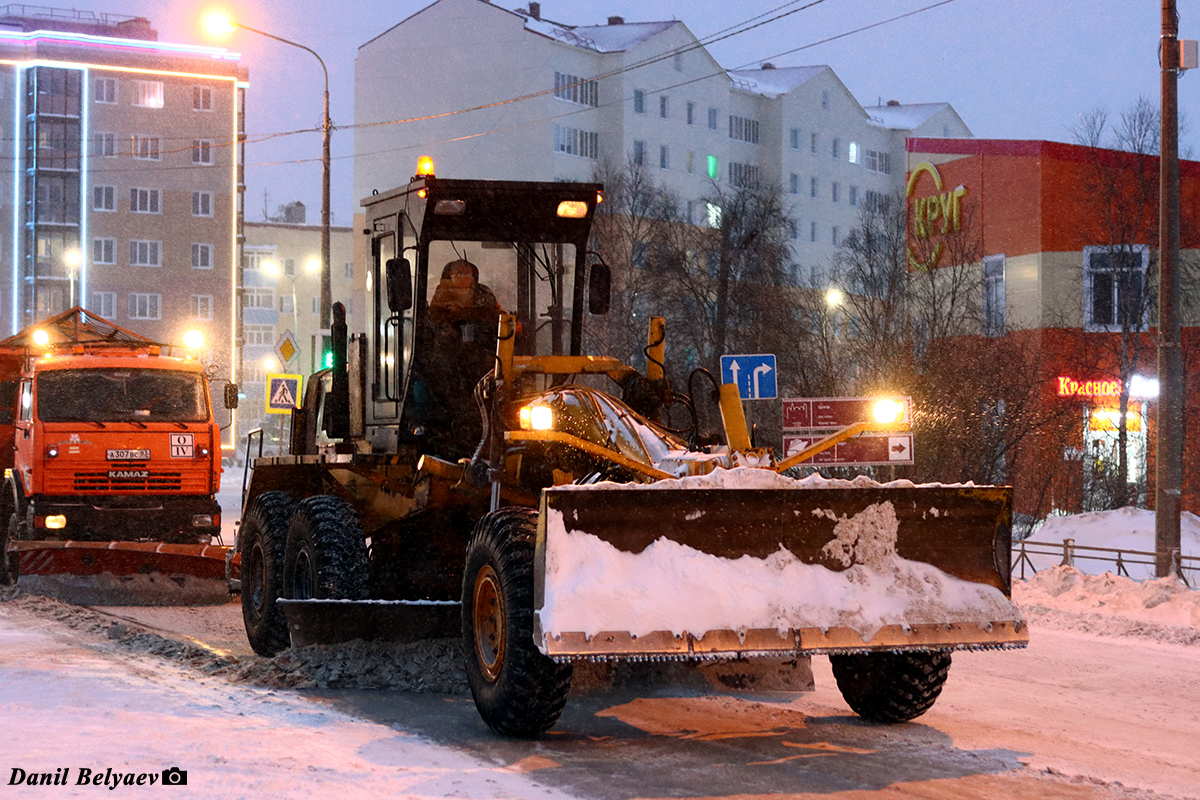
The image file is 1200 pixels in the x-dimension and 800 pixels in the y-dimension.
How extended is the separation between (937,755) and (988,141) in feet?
95.7

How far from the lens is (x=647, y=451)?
27.1ft

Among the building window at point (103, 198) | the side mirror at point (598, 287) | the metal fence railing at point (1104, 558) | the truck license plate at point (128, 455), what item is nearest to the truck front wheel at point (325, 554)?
the side mirror at point (598, 287)

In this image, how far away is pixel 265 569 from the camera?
1080 centimetres

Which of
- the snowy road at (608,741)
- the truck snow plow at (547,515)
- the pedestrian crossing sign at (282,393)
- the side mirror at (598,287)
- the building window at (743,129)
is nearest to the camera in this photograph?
the snowy road at (608,741)

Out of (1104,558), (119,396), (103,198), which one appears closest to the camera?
(119,396)

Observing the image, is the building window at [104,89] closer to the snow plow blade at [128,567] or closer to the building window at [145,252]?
the building window at [145,252]

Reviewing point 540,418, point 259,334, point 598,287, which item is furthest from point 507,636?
point 259,334

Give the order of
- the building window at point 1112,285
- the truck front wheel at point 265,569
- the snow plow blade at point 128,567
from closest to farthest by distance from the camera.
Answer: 1. the truck front wheel at point 265,569
2. the snow plow blade at point 128,567
3. the building window at point 1112,285

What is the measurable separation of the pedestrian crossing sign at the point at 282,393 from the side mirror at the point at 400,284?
13.4m

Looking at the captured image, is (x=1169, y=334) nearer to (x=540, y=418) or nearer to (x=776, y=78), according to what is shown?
(x=540, y=418)

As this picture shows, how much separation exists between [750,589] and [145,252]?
69639mm

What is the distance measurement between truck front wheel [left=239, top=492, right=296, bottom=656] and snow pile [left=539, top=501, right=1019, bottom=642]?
439 centimetres

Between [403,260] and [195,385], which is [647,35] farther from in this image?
[403,260]

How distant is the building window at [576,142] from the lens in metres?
63.8
